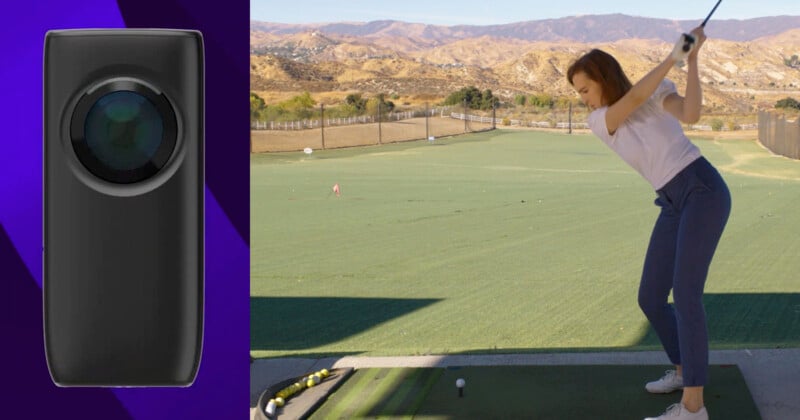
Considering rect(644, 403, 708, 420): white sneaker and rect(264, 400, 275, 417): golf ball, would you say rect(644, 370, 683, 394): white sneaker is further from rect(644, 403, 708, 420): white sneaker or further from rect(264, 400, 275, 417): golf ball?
rect(264, 400, 275, 417): golf ball

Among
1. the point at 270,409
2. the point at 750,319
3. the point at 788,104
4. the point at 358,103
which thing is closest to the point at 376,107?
the point at 358,103

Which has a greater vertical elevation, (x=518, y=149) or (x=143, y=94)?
(x=143, y=94)

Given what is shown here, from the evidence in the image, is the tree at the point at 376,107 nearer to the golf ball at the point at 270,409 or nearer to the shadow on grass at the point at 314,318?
the shadow on grass at the point at 314,318

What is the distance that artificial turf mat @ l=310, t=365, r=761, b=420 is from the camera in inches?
153

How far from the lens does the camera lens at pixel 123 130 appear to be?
5.20ft

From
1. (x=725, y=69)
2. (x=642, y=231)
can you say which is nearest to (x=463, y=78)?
(x=725, y=69)

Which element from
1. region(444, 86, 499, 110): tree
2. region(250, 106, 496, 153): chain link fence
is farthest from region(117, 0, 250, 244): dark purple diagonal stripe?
region(444, 86, 499, 110): tree

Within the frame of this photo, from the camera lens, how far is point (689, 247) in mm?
3463

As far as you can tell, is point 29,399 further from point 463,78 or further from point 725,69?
point 725,69

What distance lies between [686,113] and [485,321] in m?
3.70

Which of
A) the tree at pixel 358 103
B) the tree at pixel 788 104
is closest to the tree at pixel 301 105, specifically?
the tree at pixel 358 103

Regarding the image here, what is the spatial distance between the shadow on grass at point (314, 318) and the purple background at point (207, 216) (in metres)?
3.31

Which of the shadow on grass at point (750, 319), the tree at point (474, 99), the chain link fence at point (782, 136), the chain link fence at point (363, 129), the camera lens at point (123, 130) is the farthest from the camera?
the tree at point (474, 99)

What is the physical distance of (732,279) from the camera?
854cm
